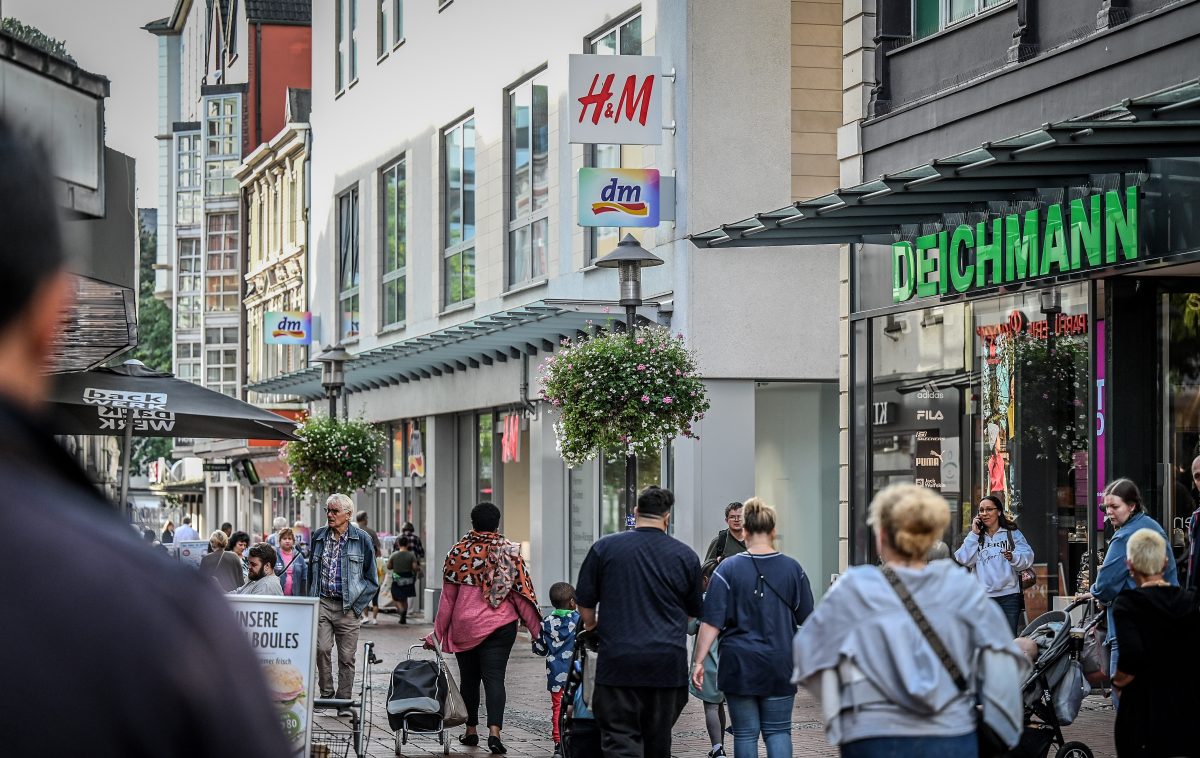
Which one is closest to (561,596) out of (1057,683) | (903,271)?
(1057,683)

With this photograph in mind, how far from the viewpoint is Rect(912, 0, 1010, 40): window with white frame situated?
1513 centimetres

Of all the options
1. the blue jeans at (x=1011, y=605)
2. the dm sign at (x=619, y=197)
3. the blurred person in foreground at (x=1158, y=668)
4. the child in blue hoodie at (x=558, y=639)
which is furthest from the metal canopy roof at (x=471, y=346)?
the blurred person in foreground at (x=1158, y=668)

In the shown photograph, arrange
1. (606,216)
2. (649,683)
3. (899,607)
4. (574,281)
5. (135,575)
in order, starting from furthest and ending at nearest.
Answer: (574,281), (606,216), (649,683), (899,607), (135,575)

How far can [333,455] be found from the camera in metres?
29.5

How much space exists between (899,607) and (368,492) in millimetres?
31380

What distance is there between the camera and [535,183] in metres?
26.1

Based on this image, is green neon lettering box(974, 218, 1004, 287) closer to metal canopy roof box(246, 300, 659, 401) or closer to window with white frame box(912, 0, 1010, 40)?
window with white frame box(912, 0, 1010, 40)

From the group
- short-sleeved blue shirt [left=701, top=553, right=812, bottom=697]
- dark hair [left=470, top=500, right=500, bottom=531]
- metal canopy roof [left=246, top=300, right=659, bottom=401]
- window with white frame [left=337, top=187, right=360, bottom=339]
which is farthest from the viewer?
window with white frame [left=337, top=187, right=360, bottom=339]

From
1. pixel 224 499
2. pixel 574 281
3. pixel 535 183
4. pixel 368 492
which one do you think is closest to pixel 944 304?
pixel 574 281

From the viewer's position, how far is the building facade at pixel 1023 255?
12555 mm

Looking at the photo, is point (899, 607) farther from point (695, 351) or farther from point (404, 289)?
point (404, 289)

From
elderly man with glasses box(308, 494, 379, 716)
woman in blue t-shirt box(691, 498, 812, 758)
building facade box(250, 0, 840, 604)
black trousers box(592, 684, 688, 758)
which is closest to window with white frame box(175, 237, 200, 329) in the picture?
building facade box(250, 0, 840, 604)

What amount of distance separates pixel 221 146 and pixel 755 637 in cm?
5278

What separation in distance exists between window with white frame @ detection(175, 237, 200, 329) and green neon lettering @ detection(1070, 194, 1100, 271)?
53069mm
